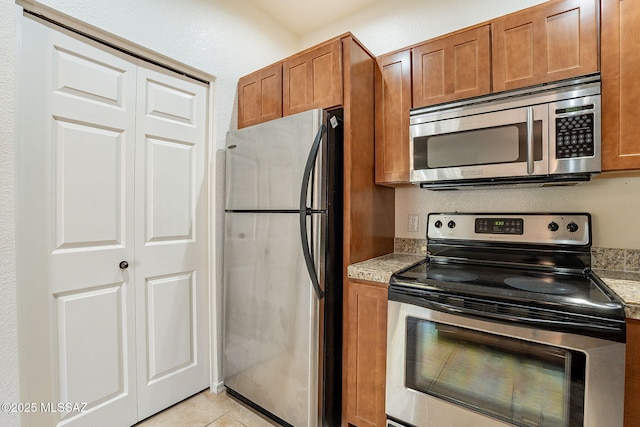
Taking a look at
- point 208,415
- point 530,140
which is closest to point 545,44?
point 530,140

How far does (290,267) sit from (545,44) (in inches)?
64.3

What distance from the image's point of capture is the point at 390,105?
1819 millimetres

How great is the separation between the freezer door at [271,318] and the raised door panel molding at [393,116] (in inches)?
24.3

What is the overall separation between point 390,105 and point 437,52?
359mm

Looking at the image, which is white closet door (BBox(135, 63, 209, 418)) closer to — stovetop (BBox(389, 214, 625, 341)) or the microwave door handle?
stovetop (BBox(389, 214, 625, 341))

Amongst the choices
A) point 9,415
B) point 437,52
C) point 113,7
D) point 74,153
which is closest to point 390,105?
point 437,52

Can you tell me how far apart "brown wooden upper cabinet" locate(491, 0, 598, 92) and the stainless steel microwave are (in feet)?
0.24

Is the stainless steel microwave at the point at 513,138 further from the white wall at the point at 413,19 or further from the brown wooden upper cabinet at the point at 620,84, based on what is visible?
the white wall at the point at 413,19

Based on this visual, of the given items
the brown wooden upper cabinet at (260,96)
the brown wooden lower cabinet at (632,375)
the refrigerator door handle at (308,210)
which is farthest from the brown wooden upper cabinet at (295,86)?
the brown wooden lower cabinet at (632,375)

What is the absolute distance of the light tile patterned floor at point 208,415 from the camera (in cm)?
173

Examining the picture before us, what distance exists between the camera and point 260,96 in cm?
204

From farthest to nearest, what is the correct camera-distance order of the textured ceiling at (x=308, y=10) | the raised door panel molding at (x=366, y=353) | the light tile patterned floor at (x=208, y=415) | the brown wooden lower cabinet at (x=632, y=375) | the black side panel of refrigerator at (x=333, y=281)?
1. the textured ceiling at (x=308, y=10)
2. the light tile patterned floor at (x=208, y=415)
3. the black side panel of refrigerator at (x=333, y=281)
4. the raised door panel molding at (x=366, y=353)
5. the brown wooden lower cabinet at (x=632, y=375)

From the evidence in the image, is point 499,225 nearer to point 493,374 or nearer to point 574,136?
point 574,136

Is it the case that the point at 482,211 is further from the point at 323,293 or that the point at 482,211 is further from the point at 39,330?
the point at 39,330
